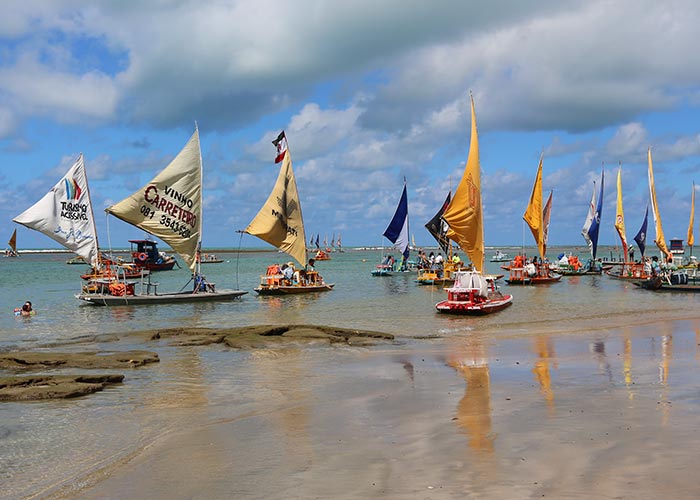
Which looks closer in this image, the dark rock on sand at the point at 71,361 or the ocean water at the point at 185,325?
the ocean water at the point at 185,325

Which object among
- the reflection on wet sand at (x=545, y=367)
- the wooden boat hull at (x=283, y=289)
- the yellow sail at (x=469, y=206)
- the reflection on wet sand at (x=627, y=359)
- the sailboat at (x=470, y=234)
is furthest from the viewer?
the wooden boat hull at (x=283, y=289)

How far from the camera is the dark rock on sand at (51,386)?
1286cm

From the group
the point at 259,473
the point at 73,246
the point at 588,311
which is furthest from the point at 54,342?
the point at 588,311

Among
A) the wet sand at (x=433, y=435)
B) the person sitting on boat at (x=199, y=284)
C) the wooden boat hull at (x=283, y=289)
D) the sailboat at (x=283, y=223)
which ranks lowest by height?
the wet sand at (x=433, y=435)

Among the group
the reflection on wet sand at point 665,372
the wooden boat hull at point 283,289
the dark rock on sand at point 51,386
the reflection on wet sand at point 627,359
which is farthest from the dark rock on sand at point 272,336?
the wooden boat hull at point 283,289

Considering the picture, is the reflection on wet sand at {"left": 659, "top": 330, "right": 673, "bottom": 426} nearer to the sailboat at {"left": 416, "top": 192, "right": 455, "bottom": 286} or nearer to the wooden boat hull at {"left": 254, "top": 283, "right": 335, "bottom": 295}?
the wooden boat hull at {"left": 254, "top": 283, "right": 335, "bottom": 295}

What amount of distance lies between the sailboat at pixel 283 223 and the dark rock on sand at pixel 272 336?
16228 millimetres

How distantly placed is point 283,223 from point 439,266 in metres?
21.6

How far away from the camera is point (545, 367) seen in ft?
51.1

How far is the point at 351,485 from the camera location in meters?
7.66

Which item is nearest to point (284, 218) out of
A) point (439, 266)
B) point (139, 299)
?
point (139, 299)

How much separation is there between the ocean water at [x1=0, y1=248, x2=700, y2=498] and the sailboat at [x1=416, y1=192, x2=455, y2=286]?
1408 mm

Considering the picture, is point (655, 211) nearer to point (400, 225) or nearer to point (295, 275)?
point (400, 225)

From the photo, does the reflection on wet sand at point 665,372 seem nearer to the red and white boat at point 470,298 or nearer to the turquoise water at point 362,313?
the turquoise water at point 362,313
